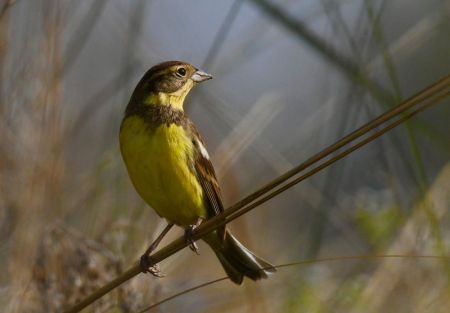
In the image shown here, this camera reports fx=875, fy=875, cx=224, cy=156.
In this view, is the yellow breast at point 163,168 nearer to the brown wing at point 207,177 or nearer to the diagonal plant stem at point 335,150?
the brown wing at point 207,177

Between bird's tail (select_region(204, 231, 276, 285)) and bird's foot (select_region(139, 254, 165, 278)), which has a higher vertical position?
bird's tail (select_region(204, 231, 276, 285))

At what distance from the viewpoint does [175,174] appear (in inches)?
143

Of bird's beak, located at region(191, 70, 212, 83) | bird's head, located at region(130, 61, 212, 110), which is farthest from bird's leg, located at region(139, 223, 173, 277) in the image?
bird's beak, located at region(191, 70, 212, 83)

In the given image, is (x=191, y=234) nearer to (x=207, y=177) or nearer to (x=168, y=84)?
(x=207, y=177)

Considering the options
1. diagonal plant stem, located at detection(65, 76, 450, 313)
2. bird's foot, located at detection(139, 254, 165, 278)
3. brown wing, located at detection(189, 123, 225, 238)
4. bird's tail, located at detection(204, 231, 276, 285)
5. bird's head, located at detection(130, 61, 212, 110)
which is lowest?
diagonal plant stem, located at detection(65, 76, 450, 313)

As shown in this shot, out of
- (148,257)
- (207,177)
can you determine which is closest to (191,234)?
(148,257)

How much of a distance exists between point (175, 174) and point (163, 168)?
0.21ft

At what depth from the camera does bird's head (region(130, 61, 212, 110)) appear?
13.2 feet

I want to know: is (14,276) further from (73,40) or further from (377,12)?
(377,12)

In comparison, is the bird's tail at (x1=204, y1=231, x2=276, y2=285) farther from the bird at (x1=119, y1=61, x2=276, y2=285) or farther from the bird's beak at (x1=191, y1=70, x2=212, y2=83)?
the bird's beak at (x1=191, y1=70, x2=212, y2=83)

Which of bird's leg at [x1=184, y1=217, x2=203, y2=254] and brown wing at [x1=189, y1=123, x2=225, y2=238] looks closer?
bird's leg at [x1=184, y1=217, x2=203, y2=254]

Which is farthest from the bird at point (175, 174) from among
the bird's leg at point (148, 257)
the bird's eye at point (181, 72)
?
the bird's eye at point (181, 72)

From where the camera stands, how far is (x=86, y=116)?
3857 mm

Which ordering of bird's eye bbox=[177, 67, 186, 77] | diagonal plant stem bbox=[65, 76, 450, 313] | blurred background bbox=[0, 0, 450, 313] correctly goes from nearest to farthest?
diagonal plant stem bbox=[65, 76, 450, 313] < blurred background bbox=[0, 0, 450, 313] < bird's eye bbox=[177, 67, 186, 77]
